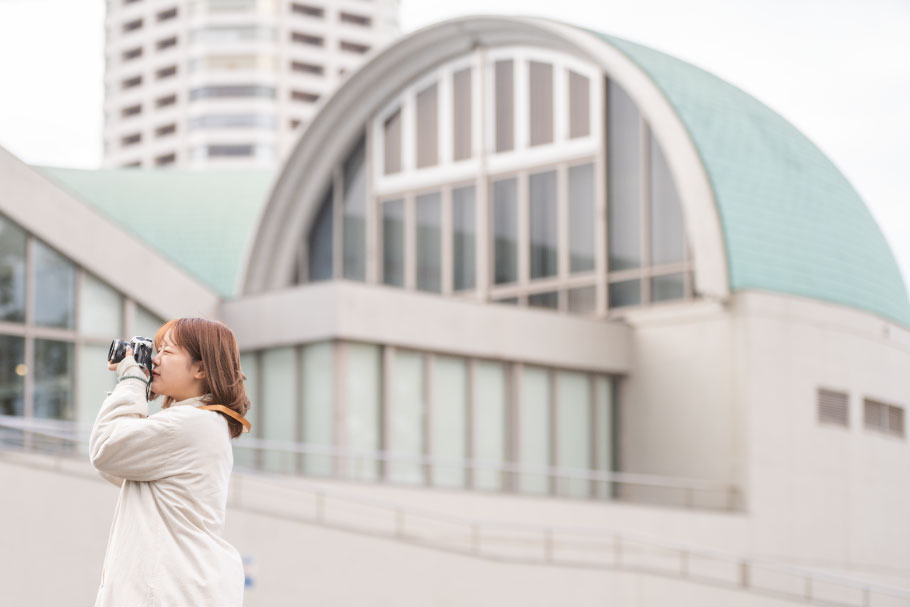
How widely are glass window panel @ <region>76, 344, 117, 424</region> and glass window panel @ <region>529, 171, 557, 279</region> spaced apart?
909 cm


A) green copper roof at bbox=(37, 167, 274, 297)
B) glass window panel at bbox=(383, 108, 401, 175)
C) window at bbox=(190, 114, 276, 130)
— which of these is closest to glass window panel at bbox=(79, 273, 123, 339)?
glass window panel at bbox=(383, 108, 401, 175)

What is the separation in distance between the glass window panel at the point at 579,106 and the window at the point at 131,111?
71.0 meters

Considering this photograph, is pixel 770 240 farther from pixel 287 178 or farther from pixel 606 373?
pixel 287 178

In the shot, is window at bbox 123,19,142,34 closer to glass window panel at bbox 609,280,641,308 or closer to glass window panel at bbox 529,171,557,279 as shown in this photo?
glass window panel at bbox 529,171,557,279

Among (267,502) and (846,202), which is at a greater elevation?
(846,202)

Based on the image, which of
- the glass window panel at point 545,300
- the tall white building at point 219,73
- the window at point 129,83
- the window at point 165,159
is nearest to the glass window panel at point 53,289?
the glass window panel at point 545,300

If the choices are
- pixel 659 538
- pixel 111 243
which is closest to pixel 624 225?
pixel 659 538

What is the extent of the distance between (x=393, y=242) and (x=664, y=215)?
6142 mm

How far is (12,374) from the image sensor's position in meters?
21.8

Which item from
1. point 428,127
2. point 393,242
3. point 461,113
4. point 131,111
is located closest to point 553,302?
point 393,242

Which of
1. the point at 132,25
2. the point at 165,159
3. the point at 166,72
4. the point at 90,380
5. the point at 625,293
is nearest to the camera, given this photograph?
the point at 90,380

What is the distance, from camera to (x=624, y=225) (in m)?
27.7

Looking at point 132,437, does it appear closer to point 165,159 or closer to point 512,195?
point 512,195

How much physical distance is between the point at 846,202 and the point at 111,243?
13.8 metres
